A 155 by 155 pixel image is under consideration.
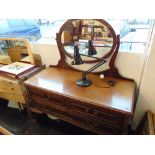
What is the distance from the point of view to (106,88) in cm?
108

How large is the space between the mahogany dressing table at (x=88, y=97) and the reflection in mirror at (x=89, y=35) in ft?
0.07

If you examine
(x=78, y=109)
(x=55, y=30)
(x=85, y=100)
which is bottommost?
(x=78, y=109)

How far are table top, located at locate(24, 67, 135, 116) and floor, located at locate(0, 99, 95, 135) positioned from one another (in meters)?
0.48

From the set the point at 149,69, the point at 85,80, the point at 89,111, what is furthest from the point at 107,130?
the point at 149,69

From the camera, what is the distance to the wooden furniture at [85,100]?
3.05 feet

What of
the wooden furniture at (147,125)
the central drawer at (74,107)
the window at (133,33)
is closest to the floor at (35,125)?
the central drawer at (74,107)

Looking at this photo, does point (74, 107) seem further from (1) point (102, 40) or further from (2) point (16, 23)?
(2) point (16, 23)

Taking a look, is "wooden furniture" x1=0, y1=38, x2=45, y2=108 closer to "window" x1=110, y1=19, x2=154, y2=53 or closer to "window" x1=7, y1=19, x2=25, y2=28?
"window" x1=7, y1=19, x2=25, y2=28

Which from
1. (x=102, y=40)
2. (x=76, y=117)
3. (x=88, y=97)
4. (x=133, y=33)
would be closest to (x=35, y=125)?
(x=76, y=117)

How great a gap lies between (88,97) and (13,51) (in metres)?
1.03

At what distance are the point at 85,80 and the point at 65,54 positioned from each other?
0.33 meters

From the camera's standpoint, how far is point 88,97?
983 millimetres

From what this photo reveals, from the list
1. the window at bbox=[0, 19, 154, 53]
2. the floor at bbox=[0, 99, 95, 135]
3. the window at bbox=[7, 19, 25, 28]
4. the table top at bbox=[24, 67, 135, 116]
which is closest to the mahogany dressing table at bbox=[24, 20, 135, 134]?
the table top at bbox=[24, 67, 135, 116]
